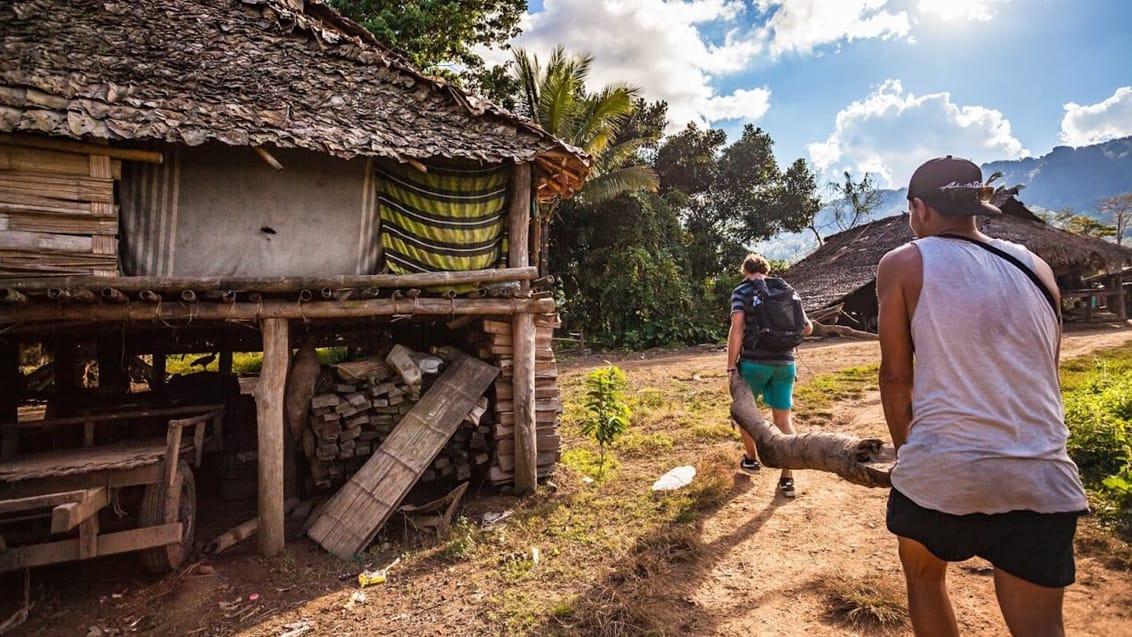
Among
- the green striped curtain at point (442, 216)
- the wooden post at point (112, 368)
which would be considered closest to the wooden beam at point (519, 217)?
the green striped curtain at point (442, 216)

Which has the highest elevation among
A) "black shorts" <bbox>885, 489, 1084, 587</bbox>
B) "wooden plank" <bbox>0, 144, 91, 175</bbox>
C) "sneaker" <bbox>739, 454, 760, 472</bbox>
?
"wooden plank" <bbox>0, 144, 91, 175</bbox>

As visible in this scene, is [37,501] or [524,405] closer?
[37,501]

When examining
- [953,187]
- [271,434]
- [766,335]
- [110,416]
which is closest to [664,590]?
[766,335]

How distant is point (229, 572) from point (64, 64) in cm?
472

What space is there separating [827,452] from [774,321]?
2.04 metres

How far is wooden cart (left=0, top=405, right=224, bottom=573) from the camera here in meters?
3.67

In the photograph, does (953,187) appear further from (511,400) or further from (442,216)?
(442,216)

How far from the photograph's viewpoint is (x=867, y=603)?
3389 mm

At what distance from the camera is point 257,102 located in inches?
208

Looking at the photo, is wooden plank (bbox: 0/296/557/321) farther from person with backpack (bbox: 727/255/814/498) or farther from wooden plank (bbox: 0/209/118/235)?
person with backpack (bbox: 727/255/814/498)

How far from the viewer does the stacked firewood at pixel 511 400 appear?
6.14m

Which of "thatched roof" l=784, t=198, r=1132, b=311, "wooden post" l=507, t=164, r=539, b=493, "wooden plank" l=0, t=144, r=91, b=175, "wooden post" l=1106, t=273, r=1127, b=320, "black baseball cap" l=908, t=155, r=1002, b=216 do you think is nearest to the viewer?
"black baseball cap" l=908, t=155, r=1002, b=216

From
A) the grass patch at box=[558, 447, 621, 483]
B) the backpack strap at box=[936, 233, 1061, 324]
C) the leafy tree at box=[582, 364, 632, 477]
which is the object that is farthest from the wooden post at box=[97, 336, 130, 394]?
the backpack strap at box=[936, 233, 1061, 324]

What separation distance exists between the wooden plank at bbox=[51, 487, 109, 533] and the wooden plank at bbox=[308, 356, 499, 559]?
5.72ft
